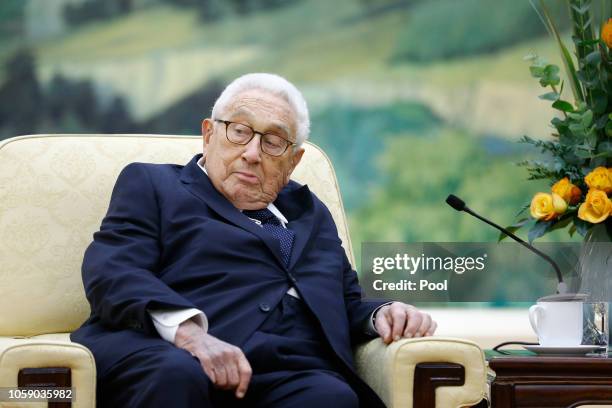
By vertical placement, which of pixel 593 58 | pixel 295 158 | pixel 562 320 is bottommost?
pixel 562 320

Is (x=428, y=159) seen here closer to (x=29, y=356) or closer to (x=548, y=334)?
(x=548, y=334)

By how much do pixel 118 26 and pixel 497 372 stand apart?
3.24 meters

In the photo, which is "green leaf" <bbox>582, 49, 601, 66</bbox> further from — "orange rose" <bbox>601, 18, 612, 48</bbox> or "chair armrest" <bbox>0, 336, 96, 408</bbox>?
"chair armrest" <bbox>0, 336, 96, 408</bbox>

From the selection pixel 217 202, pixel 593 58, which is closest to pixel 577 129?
pixel 593 58

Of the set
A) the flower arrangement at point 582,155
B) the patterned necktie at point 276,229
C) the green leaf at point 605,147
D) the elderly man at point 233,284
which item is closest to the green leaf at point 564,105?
the flower arrangement at point 582,155

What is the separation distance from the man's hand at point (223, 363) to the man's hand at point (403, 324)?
0.38 meters

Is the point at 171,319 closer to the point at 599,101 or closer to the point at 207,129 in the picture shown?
the point at 207,129

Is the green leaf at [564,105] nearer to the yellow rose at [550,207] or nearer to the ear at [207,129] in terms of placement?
the yellow rose at [550,207]

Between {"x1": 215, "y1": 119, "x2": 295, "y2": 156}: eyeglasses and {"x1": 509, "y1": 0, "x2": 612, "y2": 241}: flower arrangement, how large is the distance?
2.11 feet

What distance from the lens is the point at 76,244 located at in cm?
244

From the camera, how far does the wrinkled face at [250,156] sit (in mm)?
2373

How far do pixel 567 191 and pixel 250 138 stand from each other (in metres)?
0.82

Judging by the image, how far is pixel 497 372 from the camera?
6.94 ft

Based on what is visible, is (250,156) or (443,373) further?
(250,156)
